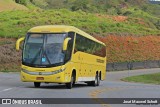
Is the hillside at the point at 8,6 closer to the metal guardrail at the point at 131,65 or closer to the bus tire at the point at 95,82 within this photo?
the metal guardrail at the point at 131,65

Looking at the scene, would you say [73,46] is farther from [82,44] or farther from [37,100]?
[37,100]

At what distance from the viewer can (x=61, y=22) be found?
77.8 meters

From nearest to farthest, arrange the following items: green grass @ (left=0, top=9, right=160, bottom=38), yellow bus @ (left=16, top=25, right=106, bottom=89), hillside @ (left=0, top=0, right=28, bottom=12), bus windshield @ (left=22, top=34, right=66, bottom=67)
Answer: yellow bus @ (left=16, top=25, right=106, bottom=89)
bus windshield @ (left=22, top=34, right=66, bottom=67)
green grass @ (left=0, top=9, right=160, bottom=38)
hillside @ (left=0, top=0, right=28, bottom=12)

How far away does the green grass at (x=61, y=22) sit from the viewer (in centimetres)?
7388

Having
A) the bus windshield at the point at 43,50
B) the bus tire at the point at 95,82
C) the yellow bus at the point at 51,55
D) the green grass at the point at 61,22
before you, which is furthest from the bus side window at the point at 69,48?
the green grass at the point at 61,22

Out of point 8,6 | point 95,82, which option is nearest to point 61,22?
point 8,6

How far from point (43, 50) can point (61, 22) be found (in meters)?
51.9

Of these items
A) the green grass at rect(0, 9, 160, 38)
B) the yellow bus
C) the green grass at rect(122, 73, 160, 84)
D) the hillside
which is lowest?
the green grass at rect(122, 73, 160, 84)

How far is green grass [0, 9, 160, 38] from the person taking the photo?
7388 cm

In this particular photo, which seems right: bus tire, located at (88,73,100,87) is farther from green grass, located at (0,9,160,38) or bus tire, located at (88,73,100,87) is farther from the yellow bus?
green grass, located at (0,9,160,38)

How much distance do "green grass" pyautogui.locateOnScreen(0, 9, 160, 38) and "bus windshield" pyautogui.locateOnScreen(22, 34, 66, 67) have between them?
142 feet

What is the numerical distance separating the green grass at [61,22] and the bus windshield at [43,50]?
142 feet

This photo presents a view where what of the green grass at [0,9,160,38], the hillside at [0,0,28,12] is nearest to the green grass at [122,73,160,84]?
the green grass at [0,9,160,38]

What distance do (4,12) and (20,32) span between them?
706 inches
